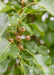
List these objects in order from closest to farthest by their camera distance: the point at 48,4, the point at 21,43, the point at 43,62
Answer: the point at 48,4
the point at 43,62
the point at 21,43

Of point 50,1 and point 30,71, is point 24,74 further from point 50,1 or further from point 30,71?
point 50,1

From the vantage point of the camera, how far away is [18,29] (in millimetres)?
1039

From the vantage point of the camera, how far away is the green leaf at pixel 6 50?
2.90ft

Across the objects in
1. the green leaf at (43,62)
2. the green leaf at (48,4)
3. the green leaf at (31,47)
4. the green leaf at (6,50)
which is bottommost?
the green leaf at (43,62)

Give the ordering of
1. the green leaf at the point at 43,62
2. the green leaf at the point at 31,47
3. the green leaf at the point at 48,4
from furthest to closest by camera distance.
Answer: the green leaf at the point at 31,47
the green leaf at the point at 43,62
the green leaf at the point at 48,4

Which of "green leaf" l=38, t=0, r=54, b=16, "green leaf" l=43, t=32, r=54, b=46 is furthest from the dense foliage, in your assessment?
"green leaf" l=43, t=32, r=54, b=46

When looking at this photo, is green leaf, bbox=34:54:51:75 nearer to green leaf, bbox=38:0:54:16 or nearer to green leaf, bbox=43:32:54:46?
green leaf, bbox=38:0:54:16

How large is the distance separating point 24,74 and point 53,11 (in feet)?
1.44

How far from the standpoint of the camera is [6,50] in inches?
35.7

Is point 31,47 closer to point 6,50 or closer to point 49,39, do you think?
point 6,50

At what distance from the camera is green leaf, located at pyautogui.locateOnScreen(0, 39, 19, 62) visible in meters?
0.88

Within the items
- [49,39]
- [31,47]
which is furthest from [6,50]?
[49,39]

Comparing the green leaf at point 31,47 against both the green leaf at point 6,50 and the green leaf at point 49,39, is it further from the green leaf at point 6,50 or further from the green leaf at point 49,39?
the green leaf at point 49,39

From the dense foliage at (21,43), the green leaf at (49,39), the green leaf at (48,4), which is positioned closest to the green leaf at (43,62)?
the dense foliage at (21,43)
